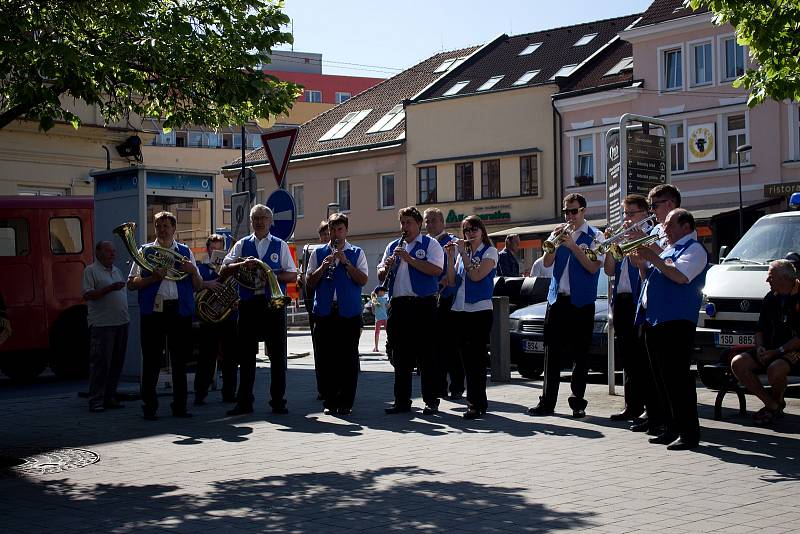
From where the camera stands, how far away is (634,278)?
11.6 m

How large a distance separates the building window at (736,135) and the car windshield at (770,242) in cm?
2676

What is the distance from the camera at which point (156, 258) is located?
12.3 m

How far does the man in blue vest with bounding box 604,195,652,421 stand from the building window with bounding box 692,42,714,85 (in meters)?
32.2

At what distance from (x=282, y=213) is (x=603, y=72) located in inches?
1290

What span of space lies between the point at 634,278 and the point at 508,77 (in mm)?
39864

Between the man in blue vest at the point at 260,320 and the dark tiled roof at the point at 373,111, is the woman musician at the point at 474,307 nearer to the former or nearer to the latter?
the man in blue vest at the point at 260,320

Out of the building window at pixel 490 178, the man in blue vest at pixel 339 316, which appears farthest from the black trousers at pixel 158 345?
the building window at pixel 490 178

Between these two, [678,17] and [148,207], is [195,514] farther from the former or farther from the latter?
[678,17]

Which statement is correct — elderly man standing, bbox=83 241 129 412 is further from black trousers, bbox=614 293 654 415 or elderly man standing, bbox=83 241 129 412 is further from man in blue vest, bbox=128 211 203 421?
black trousers, bbox=614 293 654 415

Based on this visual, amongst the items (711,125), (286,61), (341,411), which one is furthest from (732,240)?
(286,61)

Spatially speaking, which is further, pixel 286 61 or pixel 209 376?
pixel 286 61


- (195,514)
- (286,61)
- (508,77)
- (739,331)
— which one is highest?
(286,61)

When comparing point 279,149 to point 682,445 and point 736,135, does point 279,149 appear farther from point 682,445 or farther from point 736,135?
point 736,135

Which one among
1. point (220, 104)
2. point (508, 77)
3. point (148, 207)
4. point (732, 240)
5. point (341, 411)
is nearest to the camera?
point (220, 104)
